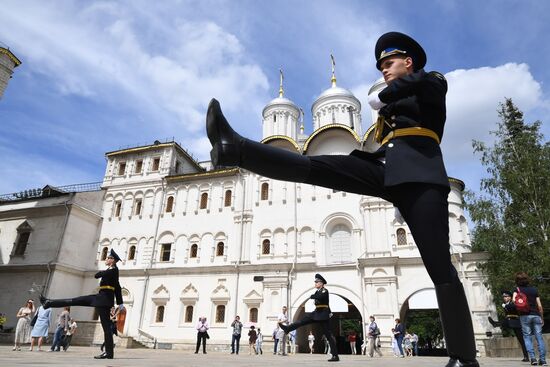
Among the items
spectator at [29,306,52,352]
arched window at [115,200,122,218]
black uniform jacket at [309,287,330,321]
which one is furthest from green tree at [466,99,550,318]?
arched window at [115,200,122,218]

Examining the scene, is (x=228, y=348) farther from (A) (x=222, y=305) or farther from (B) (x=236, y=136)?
(B) (x=236, y=136)

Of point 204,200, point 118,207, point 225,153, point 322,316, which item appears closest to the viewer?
point 225,153

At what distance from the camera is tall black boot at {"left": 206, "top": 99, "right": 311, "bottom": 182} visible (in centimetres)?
216

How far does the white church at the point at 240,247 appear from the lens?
20562 millimetres

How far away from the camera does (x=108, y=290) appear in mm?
6031

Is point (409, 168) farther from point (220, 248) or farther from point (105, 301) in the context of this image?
point (220, 248)

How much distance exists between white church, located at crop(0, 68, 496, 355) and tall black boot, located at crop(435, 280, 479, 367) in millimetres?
18809

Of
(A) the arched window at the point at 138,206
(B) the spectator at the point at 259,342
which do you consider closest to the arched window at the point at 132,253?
(A) the arched window at the point at 138,206

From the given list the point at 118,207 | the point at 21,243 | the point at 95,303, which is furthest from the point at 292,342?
the point at 21,243

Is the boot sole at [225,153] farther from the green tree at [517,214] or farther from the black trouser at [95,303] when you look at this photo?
the green tree at [517,214]

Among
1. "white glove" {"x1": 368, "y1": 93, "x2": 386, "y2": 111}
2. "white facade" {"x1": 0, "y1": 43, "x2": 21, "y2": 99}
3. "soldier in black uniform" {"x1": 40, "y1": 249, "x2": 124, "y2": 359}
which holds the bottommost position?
"soldier in black uniform" {"x1": 40, "y1": 249, "x2": 124, "y2": 359}

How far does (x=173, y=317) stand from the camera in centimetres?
2373

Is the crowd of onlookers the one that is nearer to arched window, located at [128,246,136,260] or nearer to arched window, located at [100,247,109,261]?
arched window, located at [100,247,109,261]

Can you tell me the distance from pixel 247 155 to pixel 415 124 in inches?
43.4
